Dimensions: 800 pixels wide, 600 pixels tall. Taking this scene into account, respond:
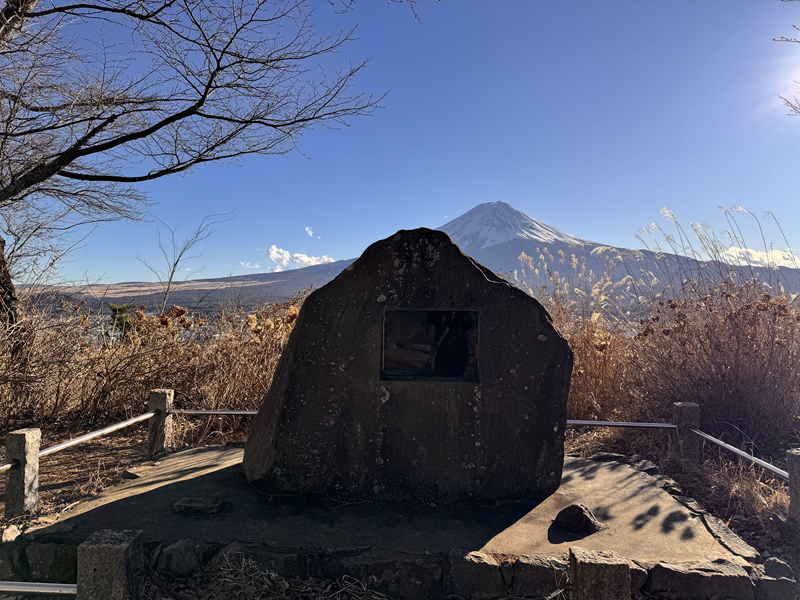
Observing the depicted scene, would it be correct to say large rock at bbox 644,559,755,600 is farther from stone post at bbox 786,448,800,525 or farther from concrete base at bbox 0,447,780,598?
stone post at bbox 786,448,800,525

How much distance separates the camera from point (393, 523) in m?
2.72

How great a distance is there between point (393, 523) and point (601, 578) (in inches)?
49.0

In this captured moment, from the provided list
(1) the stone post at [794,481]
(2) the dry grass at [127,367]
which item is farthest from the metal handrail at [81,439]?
(1) the stone post at [794,481]

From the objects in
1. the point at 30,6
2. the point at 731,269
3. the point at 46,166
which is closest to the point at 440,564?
the point at 731,269

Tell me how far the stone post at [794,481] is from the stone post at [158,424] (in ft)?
14.7

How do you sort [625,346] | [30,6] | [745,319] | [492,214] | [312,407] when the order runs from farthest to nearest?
[492,214]
[625,346]
[30,6]
[745,319]
[312,407]

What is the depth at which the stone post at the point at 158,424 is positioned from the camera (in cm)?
411

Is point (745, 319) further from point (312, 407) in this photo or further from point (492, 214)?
point (492, 214)

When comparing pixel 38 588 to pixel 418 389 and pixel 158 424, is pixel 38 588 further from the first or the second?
pixel 158 424

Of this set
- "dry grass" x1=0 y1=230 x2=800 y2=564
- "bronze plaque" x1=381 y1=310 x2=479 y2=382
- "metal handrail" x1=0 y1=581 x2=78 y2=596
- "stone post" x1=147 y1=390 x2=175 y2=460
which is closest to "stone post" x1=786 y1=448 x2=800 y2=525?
"dry grass" x1=0 y1=230 x2=800 y2=564

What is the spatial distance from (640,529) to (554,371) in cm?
99

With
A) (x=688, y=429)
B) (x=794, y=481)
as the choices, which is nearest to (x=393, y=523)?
(x=794, y=481)

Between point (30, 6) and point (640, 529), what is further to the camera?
point (30, 6)

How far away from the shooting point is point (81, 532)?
2.58 metres
